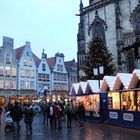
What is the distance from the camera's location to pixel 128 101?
2136 cm

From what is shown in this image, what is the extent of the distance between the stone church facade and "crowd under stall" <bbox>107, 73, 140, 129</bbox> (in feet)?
71.4

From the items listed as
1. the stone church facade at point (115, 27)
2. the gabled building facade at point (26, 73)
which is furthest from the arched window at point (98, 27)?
the gabled building facade at point (26, 73)

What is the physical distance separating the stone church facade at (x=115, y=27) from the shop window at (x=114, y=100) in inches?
840

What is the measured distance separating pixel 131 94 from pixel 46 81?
49.9m

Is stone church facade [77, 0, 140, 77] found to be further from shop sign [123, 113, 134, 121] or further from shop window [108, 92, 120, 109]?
shop sign [123, 113, 134, 121]

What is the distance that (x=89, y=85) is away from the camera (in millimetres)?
28406

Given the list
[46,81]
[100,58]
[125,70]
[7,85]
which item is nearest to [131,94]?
[100,58]

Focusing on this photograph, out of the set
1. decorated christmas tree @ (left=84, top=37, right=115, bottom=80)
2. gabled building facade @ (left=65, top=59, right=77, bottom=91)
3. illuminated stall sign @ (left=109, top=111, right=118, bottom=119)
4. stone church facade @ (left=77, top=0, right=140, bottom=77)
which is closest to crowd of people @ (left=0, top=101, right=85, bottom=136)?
illuminated stall sign @ (left=109, top=111, right=118, bottom=119)

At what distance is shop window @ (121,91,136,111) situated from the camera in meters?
20.7

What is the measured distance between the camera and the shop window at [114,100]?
2292 cm

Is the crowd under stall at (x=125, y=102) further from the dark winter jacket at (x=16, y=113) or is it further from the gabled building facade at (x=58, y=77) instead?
the gabled building facade at (x=58, y=77)

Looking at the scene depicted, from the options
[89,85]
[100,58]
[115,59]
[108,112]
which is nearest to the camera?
[108,112]

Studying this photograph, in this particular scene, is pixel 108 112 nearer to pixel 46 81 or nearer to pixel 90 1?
pixel 90 1

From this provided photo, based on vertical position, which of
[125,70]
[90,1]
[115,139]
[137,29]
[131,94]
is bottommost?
[115,139]
